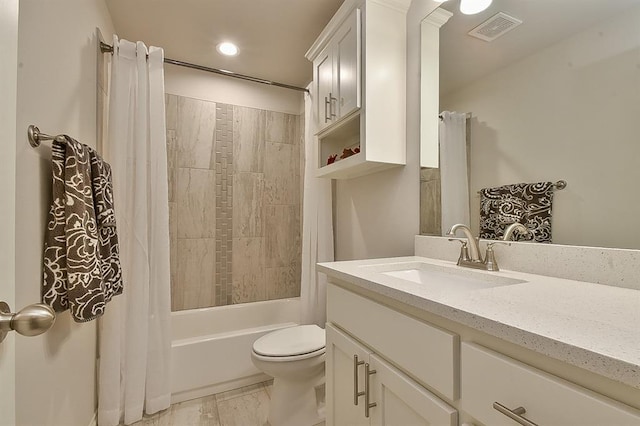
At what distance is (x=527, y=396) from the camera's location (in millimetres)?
500

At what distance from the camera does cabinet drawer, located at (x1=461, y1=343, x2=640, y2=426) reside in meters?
0.42

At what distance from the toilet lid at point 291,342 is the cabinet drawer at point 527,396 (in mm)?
1103

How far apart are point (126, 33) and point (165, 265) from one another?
167 cm

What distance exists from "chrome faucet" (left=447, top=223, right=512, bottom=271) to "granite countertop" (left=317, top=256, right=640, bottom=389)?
5.1 inches

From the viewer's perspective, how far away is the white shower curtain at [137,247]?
158cm

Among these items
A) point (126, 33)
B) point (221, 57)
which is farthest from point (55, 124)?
point (221, 57)

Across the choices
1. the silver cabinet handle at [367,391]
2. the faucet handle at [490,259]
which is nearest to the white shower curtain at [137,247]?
the silver cabinet handle at [367,391]

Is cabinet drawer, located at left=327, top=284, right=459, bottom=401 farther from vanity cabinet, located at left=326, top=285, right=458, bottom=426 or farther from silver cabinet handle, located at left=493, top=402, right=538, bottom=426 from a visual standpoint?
silver cabinet handle, located at left=493, top=402, right=538, bottom=426

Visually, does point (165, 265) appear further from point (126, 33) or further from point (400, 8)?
point (400, 8)

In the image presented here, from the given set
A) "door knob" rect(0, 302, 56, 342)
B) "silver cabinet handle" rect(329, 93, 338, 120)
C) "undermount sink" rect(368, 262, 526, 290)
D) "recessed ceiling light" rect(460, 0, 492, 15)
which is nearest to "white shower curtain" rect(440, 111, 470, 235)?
"undermount sink" rect(368, 262, 526, 290)

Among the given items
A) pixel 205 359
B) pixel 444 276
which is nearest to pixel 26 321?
pixel 444 276

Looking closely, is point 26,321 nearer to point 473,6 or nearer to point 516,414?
point 516,414

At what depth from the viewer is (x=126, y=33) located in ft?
6.70

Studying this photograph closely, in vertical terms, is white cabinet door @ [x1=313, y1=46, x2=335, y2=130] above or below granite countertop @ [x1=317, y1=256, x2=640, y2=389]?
above
